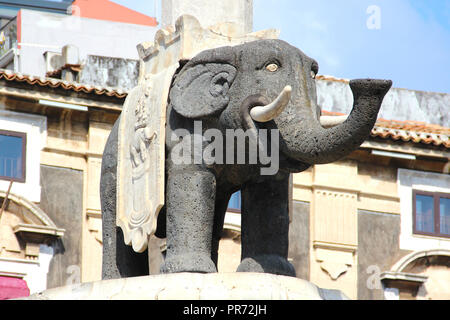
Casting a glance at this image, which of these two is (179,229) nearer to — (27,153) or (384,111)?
(27,153)

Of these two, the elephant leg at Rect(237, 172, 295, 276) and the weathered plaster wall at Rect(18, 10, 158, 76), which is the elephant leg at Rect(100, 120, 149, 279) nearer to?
the elephant leg at Rect(237, 172, 295, 276)

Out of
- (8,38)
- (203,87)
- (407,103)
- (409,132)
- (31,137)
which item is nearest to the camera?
(203,87)

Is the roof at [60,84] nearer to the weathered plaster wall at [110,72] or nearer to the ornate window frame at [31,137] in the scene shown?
the ornate window frame at [31,137]

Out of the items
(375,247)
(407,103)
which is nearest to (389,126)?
(375,247)

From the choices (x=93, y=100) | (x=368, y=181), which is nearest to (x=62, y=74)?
(x=93, y=100)

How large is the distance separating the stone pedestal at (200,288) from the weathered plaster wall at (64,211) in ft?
49.6

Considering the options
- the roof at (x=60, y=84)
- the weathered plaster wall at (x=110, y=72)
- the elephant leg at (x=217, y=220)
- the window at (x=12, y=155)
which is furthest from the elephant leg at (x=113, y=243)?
the weathered plaster wall at (x=110, y=72)

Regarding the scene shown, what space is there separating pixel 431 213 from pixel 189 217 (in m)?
18.3

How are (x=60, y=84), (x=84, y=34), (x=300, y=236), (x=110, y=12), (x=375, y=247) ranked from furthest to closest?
(x=110, y=12) → (x=84, y=34) → (x=375, y=247) → (x=300, y=236) → (x=60, y=84)

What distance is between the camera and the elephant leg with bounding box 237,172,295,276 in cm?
1597

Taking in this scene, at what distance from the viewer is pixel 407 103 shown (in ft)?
117

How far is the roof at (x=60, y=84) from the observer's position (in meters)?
30.0

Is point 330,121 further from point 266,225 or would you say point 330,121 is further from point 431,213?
point 431,213

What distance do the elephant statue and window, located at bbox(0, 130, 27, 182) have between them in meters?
14.5
